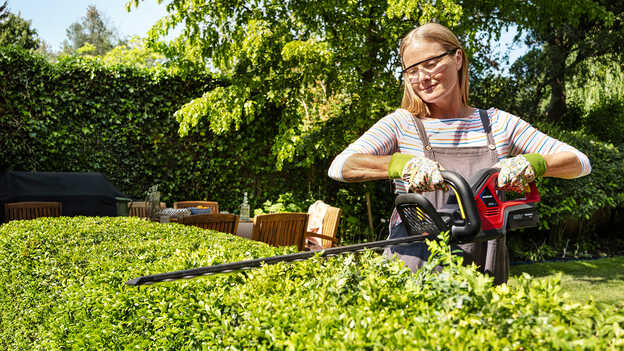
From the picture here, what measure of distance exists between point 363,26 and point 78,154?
18.2ft

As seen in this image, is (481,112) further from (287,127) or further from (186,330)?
(287,127)

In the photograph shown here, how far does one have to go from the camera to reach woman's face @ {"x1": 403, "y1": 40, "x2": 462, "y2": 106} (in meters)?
1.81

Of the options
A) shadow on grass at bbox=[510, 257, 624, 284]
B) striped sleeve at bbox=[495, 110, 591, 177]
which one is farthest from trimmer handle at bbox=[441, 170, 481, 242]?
shadow on grass at bbox=[510, 257, 624, 284]

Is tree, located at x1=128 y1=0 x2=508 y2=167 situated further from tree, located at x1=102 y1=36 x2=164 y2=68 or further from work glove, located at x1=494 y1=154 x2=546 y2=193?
tree, located at x1=102 y1=36 x2=164 y2=68

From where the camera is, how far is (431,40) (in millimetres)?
1814

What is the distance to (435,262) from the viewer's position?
50.4 inches

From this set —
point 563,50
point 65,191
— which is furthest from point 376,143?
point 563,50

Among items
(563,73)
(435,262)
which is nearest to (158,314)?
(435,262)

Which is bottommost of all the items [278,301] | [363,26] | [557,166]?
[278,301]

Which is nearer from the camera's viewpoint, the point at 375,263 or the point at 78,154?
the point at 375,263

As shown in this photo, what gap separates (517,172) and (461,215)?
0.77ft

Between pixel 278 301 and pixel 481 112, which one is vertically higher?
pixel 481 112

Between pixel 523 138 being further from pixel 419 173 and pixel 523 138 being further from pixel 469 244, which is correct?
pixel 419 173

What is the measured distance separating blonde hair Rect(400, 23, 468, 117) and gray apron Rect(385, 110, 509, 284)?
84 mm
